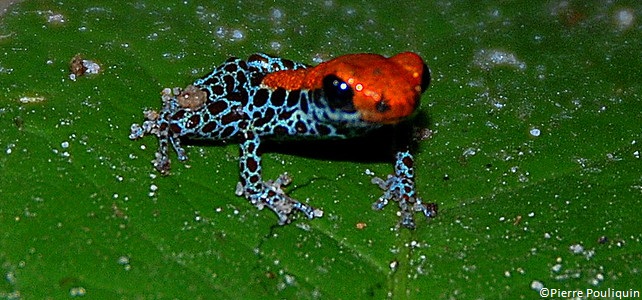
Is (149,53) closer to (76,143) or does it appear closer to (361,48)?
(76,143)

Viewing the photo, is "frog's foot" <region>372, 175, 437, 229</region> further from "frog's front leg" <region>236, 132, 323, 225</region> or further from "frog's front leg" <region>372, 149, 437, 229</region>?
"frog's front leg" <region>236, 132, 323, 225</region>

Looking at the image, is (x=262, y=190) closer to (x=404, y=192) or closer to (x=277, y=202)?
(x=277, y=202)

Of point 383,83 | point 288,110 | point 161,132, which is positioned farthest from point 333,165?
point 161,132

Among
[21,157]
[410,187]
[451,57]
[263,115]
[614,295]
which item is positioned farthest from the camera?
[451,57]

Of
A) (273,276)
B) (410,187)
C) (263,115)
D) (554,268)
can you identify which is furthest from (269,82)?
(554,268)

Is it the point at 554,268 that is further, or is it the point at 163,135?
the point at 163,135

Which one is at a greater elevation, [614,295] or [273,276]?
[614,295]

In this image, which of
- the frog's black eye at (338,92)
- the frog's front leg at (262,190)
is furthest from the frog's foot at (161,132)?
the frog's black eye at (338,92)

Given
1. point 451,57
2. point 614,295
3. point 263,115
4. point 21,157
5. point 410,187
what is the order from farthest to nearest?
point 451,57, point 263,115, point 410,187, point 21,157, point 614,295
